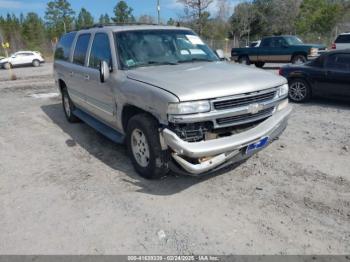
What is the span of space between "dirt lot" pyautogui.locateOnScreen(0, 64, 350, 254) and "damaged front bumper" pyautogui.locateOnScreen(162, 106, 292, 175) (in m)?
0.46

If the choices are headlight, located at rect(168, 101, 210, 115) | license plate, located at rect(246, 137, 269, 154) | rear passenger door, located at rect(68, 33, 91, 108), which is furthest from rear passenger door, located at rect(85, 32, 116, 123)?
license plate, located at rect(246, 137, 269, 154)

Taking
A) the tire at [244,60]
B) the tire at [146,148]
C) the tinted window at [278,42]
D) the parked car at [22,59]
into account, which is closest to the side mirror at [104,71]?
the tire at [146,148]

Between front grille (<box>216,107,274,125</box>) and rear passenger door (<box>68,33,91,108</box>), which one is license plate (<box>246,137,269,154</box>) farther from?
rear passenger door (<box>68,33,91,108</box>)

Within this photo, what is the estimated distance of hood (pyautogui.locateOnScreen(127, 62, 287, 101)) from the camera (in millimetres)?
3762

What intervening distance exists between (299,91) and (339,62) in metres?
1.20

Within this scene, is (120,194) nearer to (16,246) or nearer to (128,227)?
(128,227)

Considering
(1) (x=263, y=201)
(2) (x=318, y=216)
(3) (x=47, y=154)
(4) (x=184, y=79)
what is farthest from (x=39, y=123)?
(2) (x=318, y=216)

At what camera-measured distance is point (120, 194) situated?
13.8 feet

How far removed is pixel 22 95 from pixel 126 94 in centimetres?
963

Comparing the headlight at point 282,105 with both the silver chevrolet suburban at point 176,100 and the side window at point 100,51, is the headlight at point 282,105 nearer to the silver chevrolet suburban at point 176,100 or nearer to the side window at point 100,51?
the silver chevrolet suburban at point 176,100

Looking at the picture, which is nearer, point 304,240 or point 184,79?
point 304,240

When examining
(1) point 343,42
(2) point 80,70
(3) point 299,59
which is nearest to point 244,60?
(3) point 299,59

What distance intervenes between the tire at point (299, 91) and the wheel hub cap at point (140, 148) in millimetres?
5993

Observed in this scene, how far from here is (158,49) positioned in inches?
201
